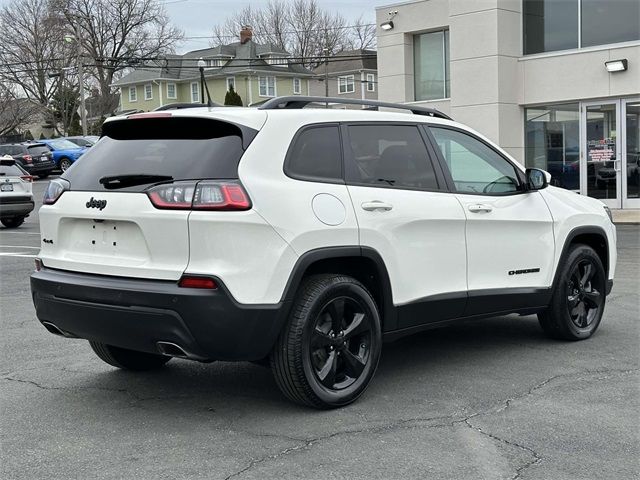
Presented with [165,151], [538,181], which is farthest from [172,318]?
[538,181]

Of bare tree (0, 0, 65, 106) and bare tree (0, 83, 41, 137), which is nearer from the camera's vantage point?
bare tree (0, 83, 41, 137)

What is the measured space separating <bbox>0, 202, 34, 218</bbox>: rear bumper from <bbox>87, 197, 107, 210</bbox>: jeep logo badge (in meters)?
15.1

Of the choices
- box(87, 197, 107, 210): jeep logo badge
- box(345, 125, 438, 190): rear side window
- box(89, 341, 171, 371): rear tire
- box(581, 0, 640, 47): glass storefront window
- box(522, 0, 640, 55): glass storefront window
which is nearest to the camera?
box(87, 197, 107, 210): jeep logo badge

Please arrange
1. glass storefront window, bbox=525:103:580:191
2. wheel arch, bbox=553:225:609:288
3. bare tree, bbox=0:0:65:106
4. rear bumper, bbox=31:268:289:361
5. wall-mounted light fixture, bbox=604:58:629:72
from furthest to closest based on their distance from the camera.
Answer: bare tree, bbox=0:0:65:106 → glass storefront window, bbox=525:103:580:191 → wall-mounted light fixture, bbox=604:58:629:72 → wheel arch, bbox=553:225:609:288 → rear bumper, bbox=31:268:289:361

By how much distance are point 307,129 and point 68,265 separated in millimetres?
1626

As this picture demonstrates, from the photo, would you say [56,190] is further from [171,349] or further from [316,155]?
[316,155]

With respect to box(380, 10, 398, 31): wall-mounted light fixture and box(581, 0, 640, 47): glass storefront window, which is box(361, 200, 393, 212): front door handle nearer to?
box(581, 0, 640, 47): glass storefront window

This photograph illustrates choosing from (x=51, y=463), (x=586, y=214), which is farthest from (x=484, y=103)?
(x=51, y=463)

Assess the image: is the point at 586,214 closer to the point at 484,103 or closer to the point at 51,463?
the point at 51,463

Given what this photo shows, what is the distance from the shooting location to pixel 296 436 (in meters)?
4.41

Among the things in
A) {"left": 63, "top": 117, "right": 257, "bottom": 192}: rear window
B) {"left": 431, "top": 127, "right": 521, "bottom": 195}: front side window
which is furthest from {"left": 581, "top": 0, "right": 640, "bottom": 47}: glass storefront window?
{"left": 63, "top": 117, "right": 257, "bottom": 192}: rear window

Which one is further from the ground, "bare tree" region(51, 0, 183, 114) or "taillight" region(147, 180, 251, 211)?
"bare tree" region(51, 0, 183, 114)

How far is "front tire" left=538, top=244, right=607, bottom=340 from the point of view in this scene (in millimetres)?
6406

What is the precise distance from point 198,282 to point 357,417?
1.24m
